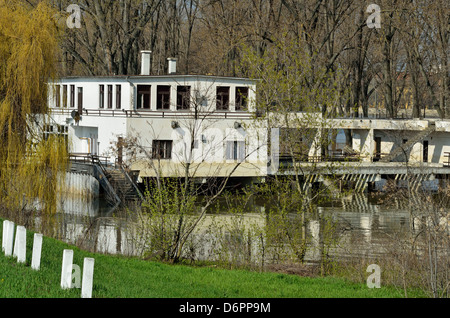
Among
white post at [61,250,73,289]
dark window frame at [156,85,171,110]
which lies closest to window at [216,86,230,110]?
dark window frame at [156,85,171,110]

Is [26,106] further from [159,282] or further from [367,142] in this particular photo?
[367,142]

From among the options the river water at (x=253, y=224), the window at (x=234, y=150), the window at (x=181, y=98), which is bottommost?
the river water at (x=253, y=224)

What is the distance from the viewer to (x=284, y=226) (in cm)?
2267

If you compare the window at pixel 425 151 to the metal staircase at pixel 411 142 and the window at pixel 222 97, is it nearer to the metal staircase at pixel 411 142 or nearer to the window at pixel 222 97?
the metal staircase at pixel 411 142

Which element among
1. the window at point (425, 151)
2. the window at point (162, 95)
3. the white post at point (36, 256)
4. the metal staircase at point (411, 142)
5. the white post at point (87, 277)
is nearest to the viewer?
the white post at point (87, 277)

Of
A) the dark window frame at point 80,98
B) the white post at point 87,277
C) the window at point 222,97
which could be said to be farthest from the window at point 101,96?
the white post at point 87,277

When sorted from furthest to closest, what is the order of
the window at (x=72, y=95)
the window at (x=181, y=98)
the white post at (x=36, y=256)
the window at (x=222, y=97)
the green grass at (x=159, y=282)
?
the window at (x=72, y=95) < the window at (x=222, y=97) < the window at (x=181, y=98) < the white post at (x=36, y=256) < the green grass at (x=159, y=282)

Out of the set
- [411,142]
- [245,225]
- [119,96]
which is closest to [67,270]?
[245,225]

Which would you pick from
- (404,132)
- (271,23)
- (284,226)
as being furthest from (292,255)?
(271,23)

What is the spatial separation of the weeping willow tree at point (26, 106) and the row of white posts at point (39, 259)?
375 inches

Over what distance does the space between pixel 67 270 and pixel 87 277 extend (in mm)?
1036

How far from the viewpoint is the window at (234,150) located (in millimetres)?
45469

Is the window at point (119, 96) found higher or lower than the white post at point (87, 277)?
higher

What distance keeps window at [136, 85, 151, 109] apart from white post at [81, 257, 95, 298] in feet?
109
